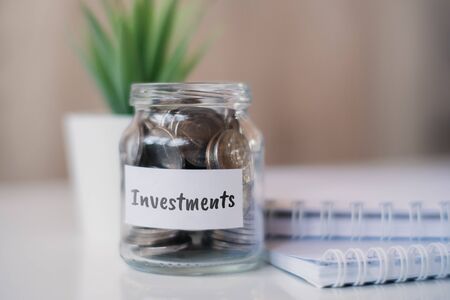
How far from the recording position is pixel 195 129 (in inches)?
17.6

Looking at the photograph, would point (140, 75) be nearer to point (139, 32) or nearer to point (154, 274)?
point (139, 32)

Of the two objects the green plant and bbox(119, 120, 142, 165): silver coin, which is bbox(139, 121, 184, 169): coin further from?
Result: the green plant

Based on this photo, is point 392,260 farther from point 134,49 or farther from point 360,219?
point 134,49

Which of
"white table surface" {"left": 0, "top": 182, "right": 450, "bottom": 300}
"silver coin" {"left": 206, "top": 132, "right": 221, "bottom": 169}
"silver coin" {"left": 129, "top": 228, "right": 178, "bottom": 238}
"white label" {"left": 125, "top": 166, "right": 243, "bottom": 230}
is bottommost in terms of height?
"white table surface" {"left": 0, "top": 182, "right": 450, "bottom": 300}

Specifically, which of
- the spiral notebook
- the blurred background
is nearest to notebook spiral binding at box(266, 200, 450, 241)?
the spiral notebook

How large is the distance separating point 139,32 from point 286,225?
0.25 m

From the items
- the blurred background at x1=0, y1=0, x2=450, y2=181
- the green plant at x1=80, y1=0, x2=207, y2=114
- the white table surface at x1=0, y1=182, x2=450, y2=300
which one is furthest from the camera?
the blurred background at x1=0, y1=0, x2=450, y2=181

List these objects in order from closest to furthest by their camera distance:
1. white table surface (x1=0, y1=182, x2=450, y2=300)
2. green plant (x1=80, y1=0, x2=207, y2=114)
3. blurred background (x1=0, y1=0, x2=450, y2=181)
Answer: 1. white table surface (x1=0, y1=182, x2=450, y2=300)
2. green plant (x1=80, y1=0, x2=207, y2=114)
3. blurred background (x1=0, y1=0, x2=450, y2=181)

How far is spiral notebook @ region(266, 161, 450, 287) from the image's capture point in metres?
0.44

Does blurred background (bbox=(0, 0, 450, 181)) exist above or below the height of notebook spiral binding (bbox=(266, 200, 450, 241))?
above

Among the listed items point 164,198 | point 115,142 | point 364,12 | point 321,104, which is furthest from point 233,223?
point 364,12

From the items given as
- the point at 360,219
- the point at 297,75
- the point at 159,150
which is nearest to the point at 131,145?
the point at 159,150

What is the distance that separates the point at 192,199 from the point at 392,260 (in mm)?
164

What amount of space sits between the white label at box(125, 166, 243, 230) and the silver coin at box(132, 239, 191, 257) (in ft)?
0.07
